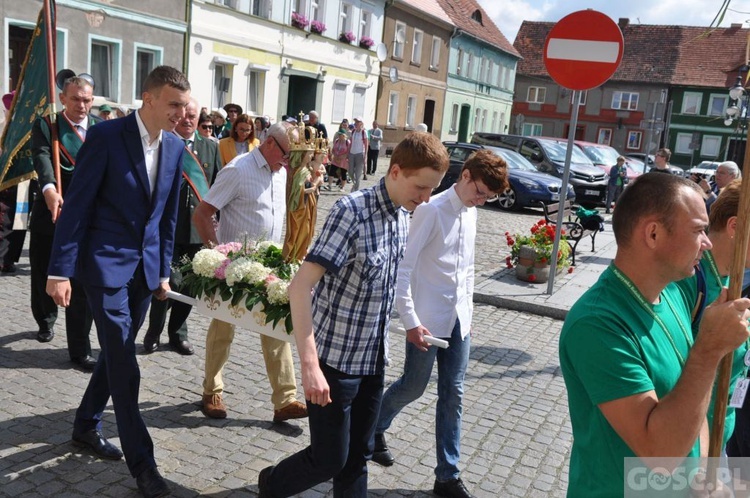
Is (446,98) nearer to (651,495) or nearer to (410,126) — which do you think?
(410,126)

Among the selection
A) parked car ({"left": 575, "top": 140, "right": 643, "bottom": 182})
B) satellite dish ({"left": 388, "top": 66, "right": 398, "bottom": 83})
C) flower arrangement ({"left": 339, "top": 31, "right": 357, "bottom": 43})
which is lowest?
parked car ({"left": 575, "top": 140, "right": 643, "bottom": 182})

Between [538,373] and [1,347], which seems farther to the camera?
[538,373]

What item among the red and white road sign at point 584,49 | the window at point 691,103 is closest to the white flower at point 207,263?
the red and white road sign at point 584,49

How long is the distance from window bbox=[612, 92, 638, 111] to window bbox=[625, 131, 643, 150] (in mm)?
2124

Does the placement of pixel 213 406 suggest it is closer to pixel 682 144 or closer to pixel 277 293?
pixel 277 293

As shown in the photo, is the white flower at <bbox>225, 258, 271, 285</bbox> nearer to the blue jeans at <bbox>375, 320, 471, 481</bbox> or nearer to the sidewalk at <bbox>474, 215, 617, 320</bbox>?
the blue jeans at <bbox>375, 320, 471, 481</bbox>

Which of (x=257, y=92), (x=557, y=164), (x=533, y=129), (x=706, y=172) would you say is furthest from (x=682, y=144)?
(x=257, y=92)

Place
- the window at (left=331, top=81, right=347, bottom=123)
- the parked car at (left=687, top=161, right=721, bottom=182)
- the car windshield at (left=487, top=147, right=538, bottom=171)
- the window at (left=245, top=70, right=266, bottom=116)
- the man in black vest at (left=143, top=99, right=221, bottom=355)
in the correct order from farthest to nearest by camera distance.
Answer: the window at (left=331, top=81, right=347, bottom=123)
the window at (left=245, top=70, right=266, bottom=116)
the car windshield at (left=487, top=147, right=538, bottom=171)
the parked car at (left=687, top=161, right=721, bottom=182)
the man in black vest at (left=143, top=99, right=221, bottom=355)

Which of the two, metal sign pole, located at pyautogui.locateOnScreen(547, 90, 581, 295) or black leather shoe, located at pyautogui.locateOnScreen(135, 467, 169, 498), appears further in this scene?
metal sign pole, located at pyautogui.locateOnScreen(547, 90, 581, 295)

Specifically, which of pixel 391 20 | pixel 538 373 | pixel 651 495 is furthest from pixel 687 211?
pixel 391 20

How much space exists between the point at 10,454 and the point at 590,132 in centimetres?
6399

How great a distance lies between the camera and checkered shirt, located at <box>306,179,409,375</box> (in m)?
3.17

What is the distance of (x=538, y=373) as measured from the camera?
677 cm

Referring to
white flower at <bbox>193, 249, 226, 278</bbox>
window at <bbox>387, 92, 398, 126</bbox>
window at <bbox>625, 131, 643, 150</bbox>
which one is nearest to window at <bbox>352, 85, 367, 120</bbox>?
window at <bbox>387, 92, 398, 126</bbox>
